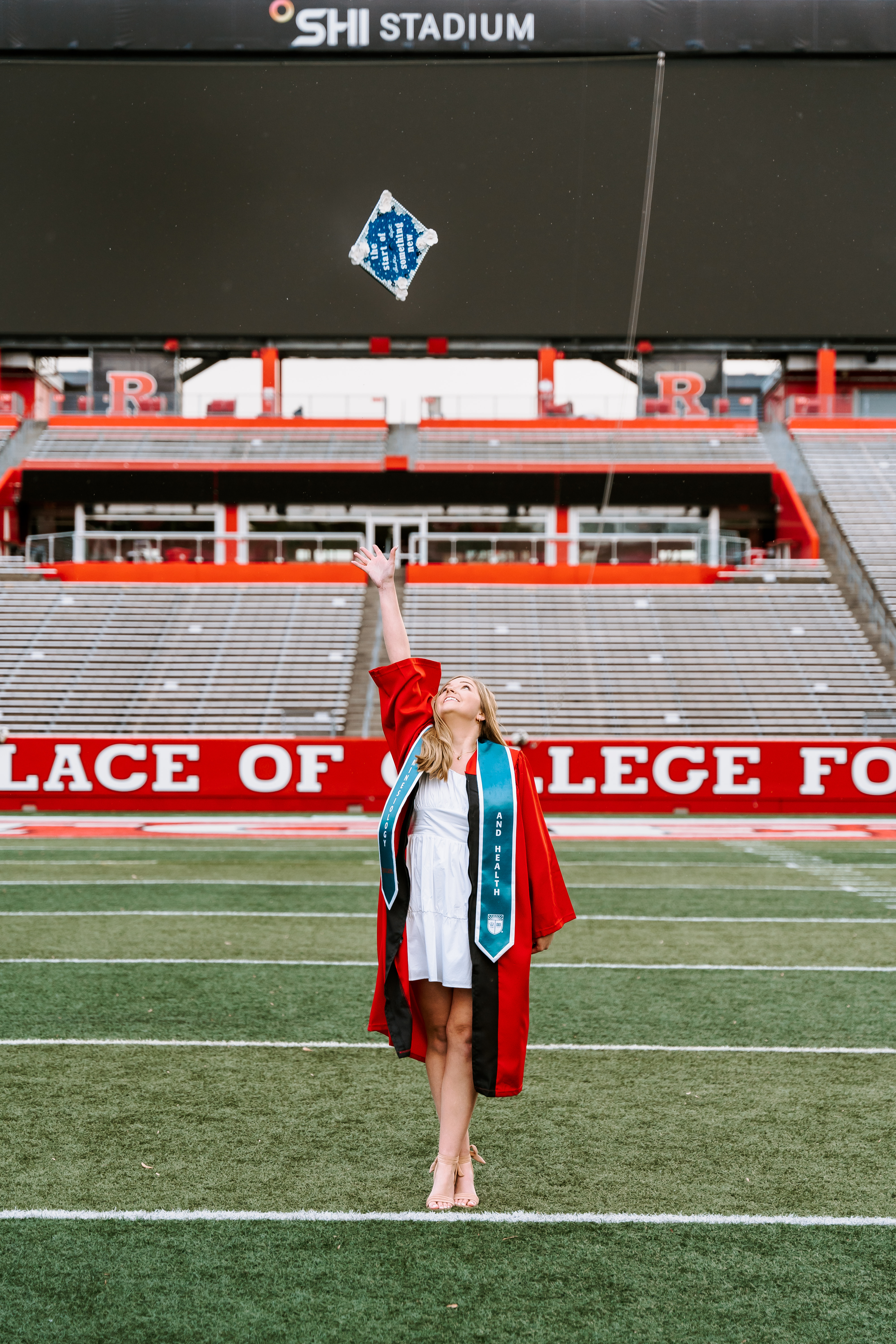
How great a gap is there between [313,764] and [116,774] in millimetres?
2506

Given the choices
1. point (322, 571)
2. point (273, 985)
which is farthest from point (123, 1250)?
point (322, 571)

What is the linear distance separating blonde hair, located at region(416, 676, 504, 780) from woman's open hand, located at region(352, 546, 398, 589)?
39 cm

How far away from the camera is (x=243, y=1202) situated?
396 cm

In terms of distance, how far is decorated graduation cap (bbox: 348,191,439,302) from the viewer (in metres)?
10.8

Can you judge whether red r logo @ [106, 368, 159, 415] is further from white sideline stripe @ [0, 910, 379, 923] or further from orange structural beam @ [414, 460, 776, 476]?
white sideline stripe @ [0, 910, 379, 923]

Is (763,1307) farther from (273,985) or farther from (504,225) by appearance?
(504,225)

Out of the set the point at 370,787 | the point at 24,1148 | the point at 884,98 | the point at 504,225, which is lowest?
the point at 370,787

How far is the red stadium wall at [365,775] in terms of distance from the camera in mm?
17000

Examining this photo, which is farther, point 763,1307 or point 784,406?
point 784,406

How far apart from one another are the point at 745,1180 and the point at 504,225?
26.8 m

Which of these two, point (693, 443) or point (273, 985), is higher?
point (693, 443)

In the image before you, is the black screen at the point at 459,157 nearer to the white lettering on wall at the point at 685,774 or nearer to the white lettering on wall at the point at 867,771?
the white lettering on wall at the point at 867,771

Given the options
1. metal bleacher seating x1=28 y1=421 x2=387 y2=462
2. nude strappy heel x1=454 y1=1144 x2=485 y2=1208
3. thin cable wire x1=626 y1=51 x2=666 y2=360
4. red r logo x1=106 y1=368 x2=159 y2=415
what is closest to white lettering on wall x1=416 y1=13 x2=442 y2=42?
thin cable wire x1=626 y1=51 x2=666 y2=360

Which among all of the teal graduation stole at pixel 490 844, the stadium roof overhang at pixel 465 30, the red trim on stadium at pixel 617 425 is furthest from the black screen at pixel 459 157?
the teal graduation stole at pixel 490 844
